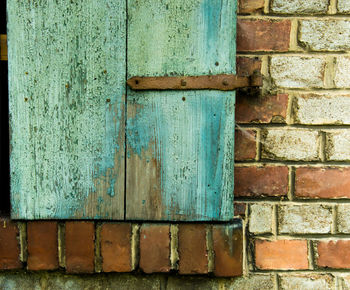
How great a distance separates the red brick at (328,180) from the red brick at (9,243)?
0.86 m

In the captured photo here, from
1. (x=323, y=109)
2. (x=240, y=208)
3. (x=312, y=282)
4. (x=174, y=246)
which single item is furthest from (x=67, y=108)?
(x=312, y=282)

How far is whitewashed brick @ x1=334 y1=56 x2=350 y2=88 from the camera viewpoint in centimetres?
106

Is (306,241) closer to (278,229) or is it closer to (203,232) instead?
(278,229)

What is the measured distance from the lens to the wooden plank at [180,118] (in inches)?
37.8

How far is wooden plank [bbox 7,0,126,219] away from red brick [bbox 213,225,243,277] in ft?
0.95

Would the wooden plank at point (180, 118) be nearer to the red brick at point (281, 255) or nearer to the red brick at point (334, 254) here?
the red brick at point (281, 255)

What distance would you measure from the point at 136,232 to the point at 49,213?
258 mm

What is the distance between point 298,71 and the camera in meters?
1.06

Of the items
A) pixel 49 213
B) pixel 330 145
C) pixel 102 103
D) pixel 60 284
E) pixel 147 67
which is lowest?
pixel 60 284

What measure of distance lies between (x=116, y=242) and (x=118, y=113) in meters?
0.37

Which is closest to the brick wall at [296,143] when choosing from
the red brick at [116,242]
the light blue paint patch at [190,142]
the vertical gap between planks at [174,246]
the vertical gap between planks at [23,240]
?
the light blue paint patch at [190,142]

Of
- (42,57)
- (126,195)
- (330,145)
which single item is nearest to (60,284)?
(126,195)

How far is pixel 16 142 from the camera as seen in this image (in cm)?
99

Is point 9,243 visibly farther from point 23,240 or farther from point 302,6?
point 302,6
